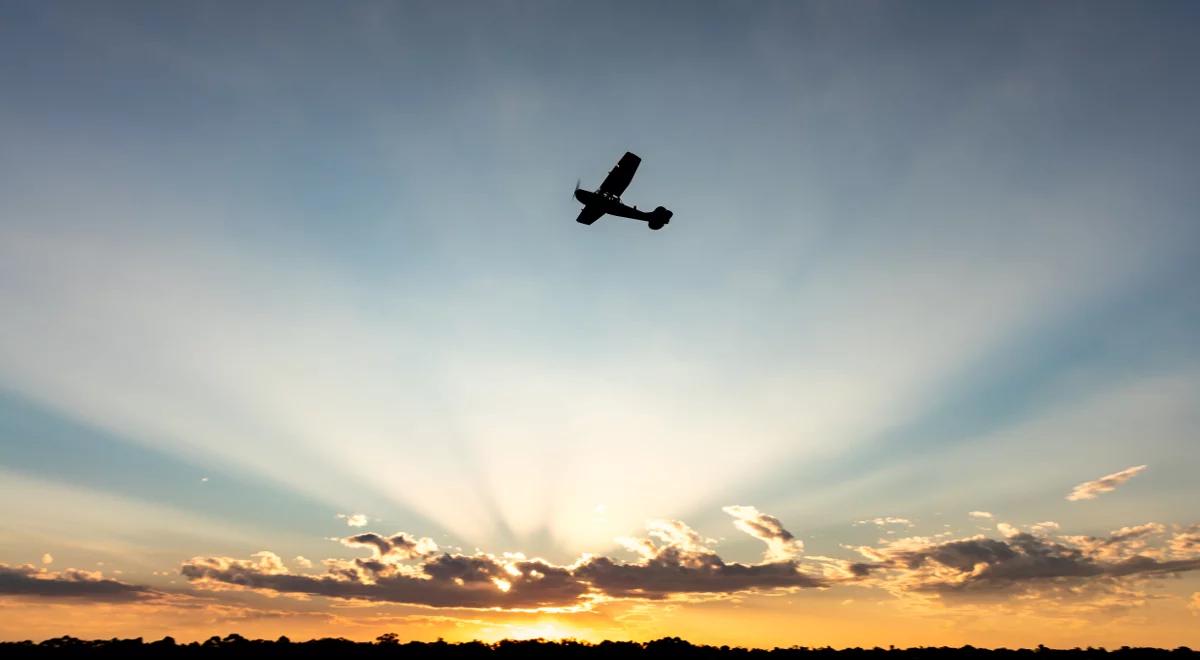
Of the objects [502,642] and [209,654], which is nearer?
[209,654]

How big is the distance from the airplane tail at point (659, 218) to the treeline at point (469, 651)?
1618 inches

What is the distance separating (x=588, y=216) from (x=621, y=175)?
207 inches

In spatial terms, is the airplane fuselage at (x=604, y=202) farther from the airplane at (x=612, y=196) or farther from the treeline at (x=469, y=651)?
the treeline at (x=469, y=651)

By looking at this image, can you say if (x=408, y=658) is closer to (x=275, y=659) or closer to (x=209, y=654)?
(x=275, y=659)

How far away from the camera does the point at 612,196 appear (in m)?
60.0

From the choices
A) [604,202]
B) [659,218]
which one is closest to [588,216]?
[604,202]

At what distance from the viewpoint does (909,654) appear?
3844 cm

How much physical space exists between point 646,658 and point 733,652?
19.9ft

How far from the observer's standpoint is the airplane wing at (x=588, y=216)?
60938 millimetres

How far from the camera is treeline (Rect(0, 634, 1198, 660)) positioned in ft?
98.0

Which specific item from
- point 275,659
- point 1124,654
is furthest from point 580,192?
point 1124,654

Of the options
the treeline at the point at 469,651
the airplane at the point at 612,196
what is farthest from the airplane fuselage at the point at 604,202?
the treeline at the point at 469,651

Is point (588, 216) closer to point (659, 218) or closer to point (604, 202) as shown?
point (604, 202)

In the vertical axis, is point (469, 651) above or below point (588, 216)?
below
